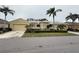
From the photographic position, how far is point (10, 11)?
120ft

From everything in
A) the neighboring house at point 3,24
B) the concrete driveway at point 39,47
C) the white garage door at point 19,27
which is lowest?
the concrete driveway at point 39,47

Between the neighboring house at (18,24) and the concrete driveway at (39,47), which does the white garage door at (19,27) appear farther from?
the concrete driveway at (39,47)

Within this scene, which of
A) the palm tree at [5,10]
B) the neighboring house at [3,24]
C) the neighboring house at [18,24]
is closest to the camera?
the neighboring house at [3,24]

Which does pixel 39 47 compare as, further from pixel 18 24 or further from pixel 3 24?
pixel 18 24

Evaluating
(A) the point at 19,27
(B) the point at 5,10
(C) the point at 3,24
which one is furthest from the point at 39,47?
(B) the point at 5,10

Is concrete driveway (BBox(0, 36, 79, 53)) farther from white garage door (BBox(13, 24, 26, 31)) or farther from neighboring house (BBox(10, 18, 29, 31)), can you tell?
neighboring house (BBox(10, 18, 29, 31))

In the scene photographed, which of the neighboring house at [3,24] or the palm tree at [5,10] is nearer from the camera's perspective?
the neighboring house at [3,24]

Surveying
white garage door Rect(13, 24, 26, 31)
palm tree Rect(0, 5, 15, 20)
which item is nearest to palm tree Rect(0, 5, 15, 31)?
palm tree Rect(0, 5, 15, 20)

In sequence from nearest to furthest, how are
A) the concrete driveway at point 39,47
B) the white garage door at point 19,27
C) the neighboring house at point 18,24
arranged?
the concrete driveway at point 39,47 < the white garage door at point 19,27 < the neighboring house at point 18,24

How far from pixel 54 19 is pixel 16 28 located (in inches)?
321

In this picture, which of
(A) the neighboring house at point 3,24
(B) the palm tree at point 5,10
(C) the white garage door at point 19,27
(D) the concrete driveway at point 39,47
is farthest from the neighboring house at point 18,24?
(D) the concrete driveway at point 39,47

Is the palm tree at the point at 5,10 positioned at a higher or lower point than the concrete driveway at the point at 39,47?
higher
